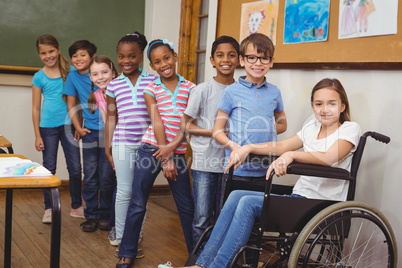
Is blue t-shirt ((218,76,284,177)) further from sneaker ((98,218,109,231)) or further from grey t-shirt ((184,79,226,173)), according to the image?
sneaker ((98,218,109,231))

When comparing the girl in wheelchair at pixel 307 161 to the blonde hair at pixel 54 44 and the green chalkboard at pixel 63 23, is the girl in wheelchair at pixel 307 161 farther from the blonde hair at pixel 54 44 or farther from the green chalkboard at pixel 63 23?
the green chalkboard at pixel 63 23

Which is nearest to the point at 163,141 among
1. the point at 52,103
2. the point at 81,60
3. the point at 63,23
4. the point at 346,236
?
the point at 346,236

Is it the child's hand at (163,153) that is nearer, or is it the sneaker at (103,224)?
the child's hand at (163,153)

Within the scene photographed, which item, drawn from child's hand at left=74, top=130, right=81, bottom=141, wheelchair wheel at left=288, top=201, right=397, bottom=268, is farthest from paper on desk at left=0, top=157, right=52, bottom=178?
child's hand at left=74, top=130, right=81, bottom=141

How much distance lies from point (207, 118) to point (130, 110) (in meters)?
0.44

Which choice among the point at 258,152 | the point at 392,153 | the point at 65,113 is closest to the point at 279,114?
the point at 258,152

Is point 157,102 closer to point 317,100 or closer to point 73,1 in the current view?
point 317,100

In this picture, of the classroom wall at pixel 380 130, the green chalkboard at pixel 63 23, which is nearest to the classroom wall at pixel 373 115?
the classroom wall at pixel 380 130

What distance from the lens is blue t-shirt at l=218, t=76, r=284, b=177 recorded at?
200 cm

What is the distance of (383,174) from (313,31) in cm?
81

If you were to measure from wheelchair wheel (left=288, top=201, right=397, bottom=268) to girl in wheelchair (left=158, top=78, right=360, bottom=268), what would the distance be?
0.13m

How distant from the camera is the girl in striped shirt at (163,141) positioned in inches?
86.7

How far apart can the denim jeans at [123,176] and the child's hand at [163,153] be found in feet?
0.86

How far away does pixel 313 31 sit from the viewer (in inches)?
94.8
